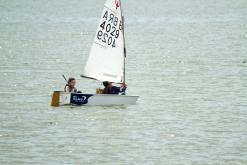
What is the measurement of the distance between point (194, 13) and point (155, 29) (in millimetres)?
44723

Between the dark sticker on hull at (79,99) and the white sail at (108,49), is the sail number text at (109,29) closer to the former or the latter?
the white sail at (108,49)

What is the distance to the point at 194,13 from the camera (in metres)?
169

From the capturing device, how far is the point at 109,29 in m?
49.6

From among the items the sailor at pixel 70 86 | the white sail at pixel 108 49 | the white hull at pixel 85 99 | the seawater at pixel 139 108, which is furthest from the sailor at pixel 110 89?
the white sail at pixel 108 49

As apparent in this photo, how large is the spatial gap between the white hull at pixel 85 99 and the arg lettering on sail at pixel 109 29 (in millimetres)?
4666

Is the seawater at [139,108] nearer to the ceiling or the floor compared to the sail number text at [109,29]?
nearer to the floor

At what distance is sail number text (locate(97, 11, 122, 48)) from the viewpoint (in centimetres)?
4931

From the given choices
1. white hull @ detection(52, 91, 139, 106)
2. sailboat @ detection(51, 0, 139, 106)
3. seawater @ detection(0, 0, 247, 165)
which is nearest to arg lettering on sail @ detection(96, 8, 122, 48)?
sailboat @ detection(51, 0, 139, 106)

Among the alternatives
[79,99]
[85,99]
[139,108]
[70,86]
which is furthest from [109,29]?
[79,99]

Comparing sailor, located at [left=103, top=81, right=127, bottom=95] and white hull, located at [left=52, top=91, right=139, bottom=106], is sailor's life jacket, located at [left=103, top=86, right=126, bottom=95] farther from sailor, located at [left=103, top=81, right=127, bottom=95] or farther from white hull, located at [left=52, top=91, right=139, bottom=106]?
→ white hull, located at [left=52, top=91, right=139, bottom=106]

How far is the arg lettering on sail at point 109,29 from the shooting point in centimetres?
4928

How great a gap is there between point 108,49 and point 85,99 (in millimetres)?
5064

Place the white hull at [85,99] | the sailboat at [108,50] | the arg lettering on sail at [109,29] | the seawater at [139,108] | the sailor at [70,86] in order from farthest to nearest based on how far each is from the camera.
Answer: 1. the arg lettering on sail at [109,29]
2. the sailboat at [108,50]
3. the sailor at [70,86]
4. the white hull at [85,99]
5. the seawater at [139,108]

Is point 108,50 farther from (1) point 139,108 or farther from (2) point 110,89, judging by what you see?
(1) point 139,108
